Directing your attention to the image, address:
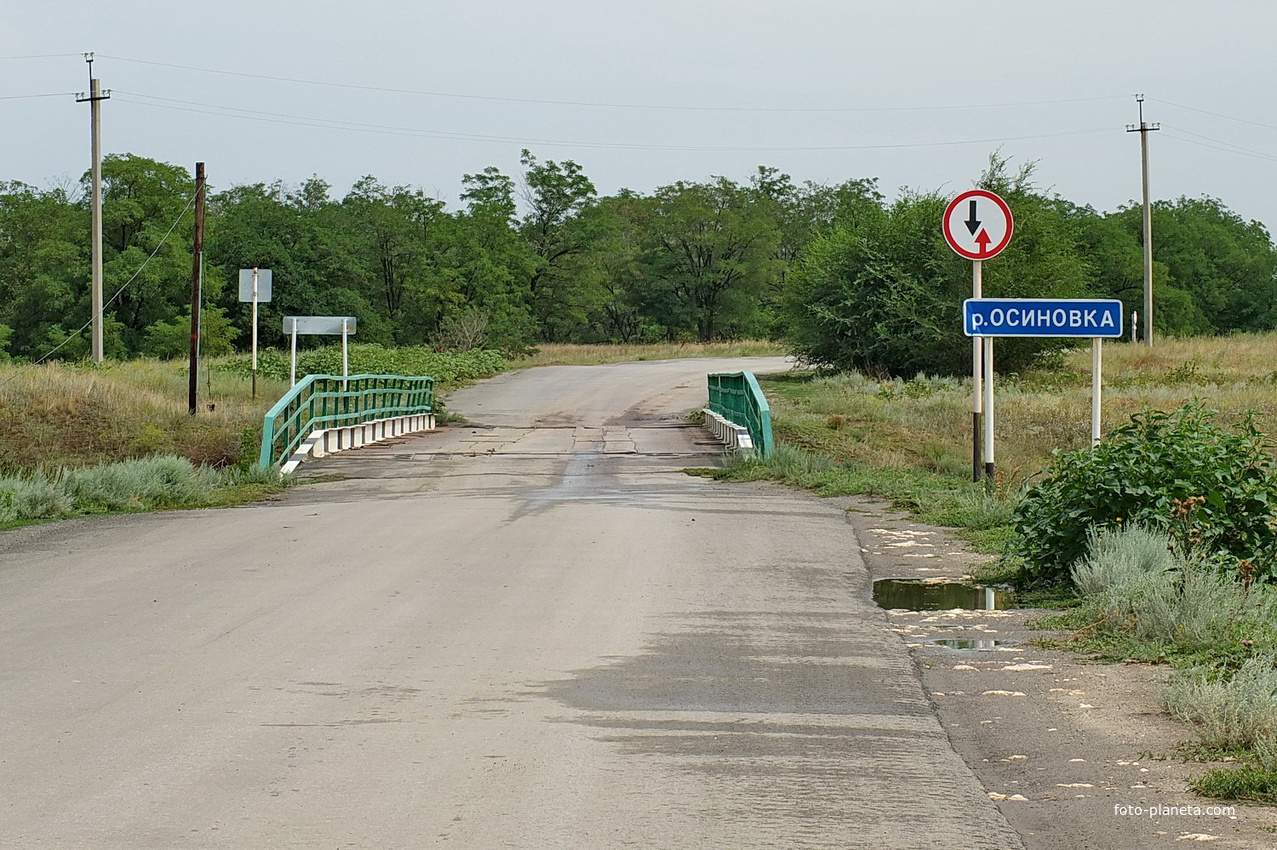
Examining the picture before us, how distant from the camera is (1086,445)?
81.3 feet

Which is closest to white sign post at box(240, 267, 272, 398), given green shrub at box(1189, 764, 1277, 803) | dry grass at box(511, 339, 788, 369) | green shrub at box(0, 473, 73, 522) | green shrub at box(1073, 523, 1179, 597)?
green shrub at box(0, 473, 73, 522)

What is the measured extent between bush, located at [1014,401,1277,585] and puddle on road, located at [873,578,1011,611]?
0.42 meters

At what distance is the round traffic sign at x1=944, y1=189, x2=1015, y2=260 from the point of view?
1411 cm

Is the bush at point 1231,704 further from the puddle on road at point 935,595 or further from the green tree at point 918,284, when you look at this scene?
the green tree at point 918,284

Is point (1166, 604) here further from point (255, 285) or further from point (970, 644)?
point (255, 285)

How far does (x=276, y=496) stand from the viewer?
1697 cm

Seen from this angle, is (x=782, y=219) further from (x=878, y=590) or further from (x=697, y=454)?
(x=878, y=590)

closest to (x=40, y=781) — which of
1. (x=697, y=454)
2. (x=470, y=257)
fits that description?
(x=697, y=454)

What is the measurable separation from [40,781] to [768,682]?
3.43 metres

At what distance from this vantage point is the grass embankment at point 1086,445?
590 cm

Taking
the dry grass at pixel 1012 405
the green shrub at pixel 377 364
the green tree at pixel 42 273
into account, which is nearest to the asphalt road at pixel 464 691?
the dry grass at pixel 1012 405

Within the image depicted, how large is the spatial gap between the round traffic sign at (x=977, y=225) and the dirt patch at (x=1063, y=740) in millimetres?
6246

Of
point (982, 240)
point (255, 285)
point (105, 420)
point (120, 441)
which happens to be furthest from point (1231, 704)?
point (105, 420)

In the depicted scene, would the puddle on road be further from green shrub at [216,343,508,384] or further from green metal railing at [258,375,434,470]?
green shrub at [216,343,508,384]
